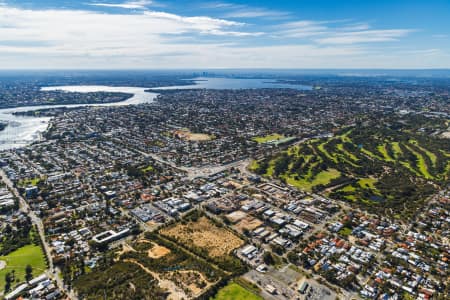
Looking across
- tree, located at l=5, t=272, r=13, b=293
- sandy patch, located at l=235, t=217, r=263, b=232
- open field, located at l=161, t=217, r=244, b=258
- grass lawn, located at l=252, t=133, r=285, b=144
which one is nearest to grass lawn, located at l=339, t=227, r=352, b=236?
sandy patch, located at l=235, t=217, r=263, b=232

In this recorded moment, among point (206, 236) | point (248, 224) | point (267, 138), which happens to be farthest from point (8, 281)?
point (267, 138)

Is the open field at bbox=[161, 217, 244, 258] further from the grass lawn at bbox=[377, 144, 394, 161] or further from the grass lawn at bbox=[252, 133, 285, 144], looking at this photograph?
the grass lawn at bbox=[377, 144, 394, 161]

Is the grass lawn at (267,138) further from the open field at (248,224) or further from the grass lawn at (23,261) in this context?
the grass lawn at (23,261)

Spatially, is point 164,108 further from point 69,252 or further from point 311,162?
point 69,252

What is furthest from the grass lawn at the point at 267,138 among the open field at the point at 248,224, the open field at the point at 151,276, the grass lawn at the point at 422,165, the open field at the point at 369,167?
the open field at the point at 151,276

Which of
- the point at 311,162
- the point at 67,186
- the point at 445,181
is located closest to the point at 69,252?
the point at 67,186

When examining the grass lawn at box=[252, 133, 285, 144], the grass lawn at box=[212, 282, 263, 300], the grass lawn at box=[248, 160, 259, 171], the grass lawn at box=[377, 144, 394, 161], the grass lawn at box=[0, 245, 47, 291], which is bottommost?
the grass lawn at box=[212, 282, 263, 300]

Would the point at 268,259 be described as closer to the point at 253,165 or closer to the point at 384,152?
the point at 253,165
